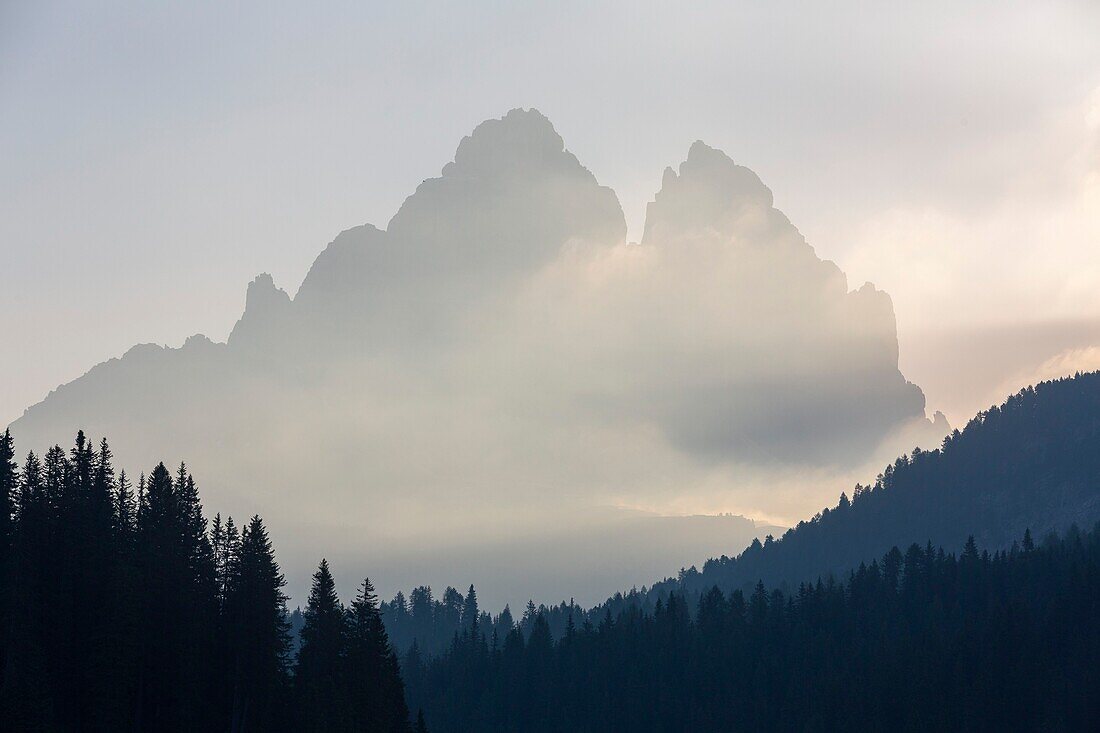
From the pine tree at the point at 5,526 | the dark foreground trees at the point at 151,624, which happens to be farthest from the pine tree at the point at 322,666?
the pine tree at the point at 5,526

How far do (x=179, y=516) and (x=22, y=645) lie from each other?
2380cm

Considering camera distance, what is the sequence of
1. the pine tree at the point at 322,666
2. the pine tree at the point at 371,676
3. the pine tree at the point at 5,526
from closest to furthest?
the pine tree at the point at 5,526
the pine tree at the point at 322,666
the pine tree at the point at 371,676

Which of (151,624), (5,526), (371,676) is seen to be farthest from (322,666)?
(5,526)

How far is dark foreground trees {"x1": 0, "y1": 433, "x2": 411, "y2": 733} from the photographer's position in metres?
82.7

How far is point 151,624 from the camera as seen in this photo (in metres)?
90.7

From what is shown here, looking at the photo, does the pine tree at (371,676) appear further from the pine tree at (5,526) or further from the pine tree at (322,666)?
the pine tree at (5,526)

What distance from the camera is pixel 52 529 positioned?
89812 millimetres

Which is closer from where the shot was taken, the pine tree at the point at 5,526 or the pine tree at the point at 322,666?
the pine tree at the point at 5,526

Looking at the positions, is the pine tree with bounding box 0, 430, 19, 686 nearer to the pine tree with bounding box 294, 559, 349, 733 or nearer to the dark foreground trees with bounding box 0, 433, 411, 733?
the dark foreground trees with bounding box 0, 433, 411, 733

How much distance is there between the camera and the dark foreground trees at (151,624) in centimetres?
8269

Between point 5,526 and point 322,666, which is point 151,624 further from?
point 322,666

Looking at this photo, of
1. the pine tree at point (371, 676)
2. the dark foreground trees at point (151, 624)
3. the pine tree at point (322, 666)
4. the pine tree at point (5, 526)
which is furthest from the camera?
the pine tree at point (371, 676)

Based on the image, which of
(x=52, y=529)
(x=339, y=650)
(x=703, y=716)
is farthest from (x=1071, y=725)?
(x=52, y=529)

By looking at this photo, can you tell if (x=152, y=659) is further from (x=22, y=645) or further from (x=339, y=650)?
(x=339, y=650)
